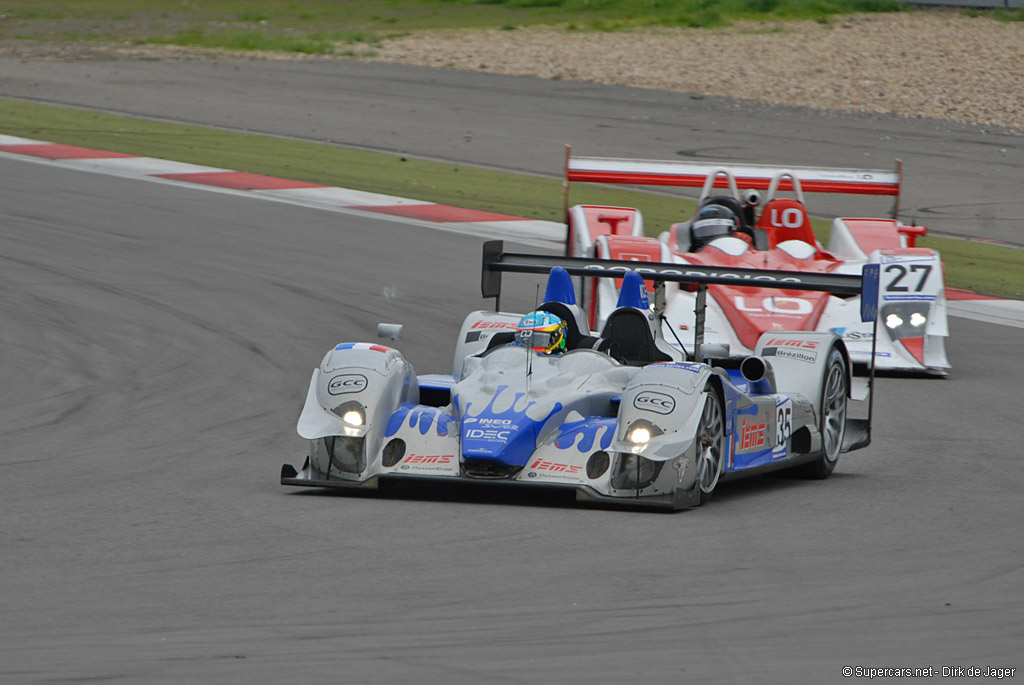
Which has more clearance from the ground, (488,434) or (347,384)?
(347,384)

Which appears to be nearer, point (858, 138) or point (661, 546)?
point (661, 546)

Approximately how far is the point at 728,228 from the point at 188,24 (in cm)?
2957

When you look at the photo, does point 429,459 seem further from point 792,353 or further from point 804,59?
point 804,59

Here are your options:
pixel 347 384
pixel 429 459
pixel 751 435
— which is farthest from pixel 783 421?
pixel 347 384

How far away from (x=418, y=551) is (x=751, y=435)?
234cm

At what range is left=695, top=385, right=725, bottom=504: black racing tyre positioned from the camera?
7844 mm

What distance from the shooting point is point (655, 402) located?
7734 mm

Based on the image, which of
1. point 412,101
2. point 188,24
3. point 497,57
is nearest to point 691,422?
point 412,101

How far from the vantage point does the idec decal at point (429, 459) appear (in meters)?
7.84

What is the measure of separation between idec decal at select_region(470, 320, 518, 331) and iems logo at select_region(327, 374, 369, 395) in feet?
5.23

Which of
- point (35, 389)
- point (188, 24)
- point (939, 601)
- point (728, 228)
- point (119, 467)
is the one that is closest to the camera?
point (939, 601)

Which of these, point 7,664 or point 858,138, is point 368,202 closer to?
point 858,138

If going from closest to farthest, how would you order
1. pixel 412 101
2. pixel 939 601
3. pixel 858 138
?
pixel 939 601 → pixel 858 138 → pixel 412 101

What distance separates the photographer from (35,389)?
1083 centimetres
